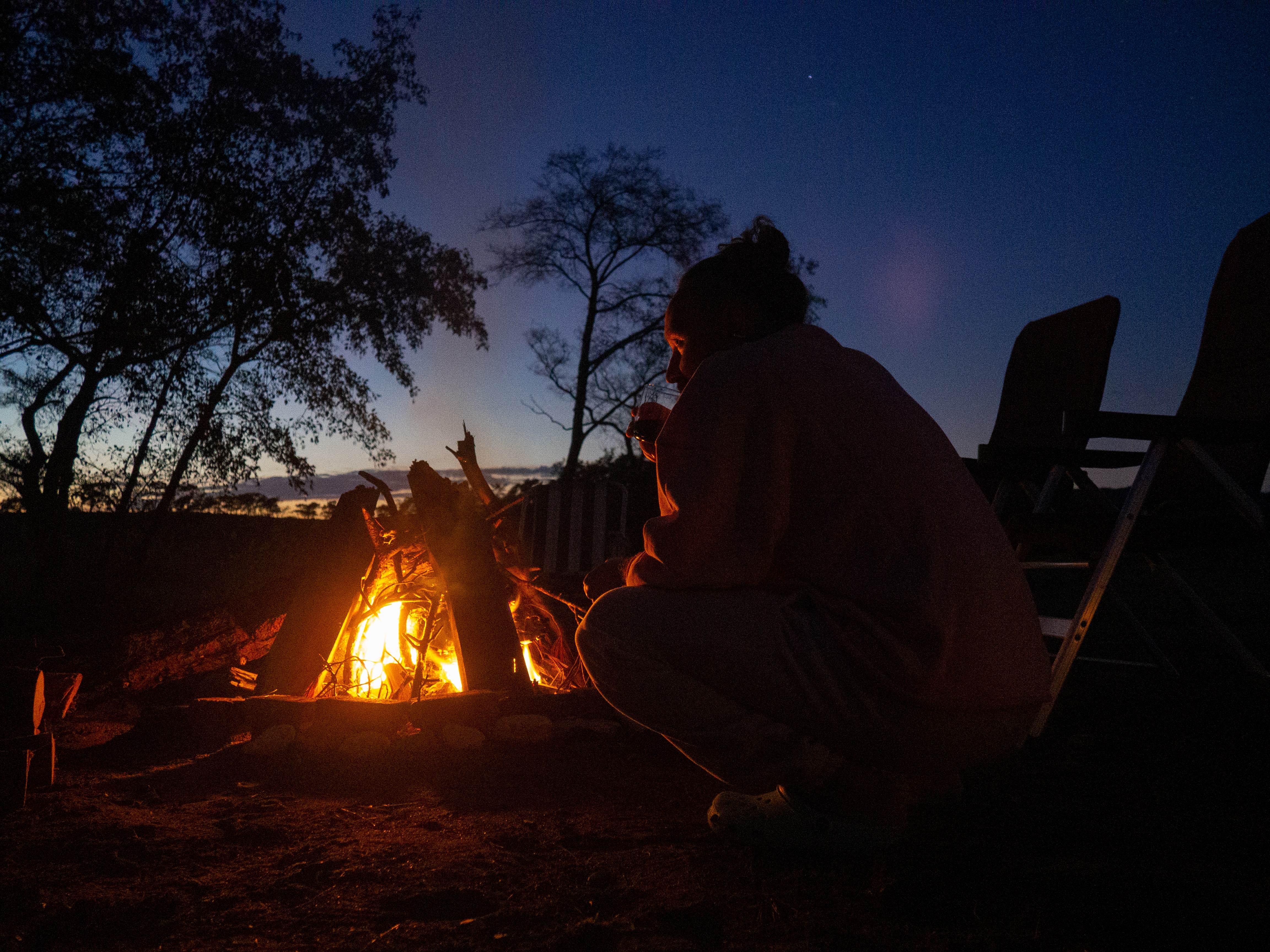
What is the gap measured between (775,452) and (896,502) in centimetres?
26

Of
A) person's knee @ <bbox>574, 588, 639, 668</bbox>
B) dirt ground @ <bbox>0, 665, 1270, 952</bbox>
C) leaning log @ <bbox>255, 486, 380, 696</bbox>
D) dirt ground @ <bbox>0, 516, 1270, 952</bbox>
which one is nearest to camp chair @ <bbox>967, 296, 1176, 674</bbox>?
dirt ground @ <bbox>0, 516, 1270, 952</bbox>

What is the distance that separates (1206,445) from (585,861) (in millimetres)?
2985

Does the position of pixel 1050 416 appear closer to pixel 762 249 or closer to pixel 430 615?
pixel 762 249

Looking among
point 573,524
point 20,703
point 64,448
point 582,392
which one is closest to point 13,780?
point 20,703

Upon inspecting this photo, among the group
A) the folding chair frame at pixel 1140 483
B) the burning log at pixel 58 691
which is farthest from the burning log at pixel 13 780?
the folding chair frame at pixel 1140 483

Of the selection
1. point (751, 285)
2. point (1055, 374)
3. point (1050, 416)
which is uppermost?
point (1055, 374)

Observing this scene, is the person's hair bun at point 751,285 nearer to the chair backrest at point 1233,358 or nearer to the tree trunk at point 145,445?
the chair backrest at point 1233,358

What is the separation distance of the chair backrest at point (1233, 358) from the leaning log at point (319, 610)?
3.66m

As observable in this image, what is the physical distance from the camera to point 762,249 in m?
1.84

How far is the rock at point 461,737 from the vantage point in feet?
8.28

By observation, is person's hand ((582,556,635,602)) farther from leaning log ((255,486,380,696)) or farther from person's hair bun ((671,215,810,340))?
leaning log ((255,486,380,696))

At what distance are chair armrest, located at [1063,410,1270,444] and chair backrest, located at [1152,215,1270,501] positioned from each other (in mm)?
460

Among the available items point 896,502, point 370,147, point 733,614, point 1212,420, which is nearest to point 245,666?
point 733,614

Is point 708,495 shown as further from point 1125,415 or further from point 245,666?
point 245,666
